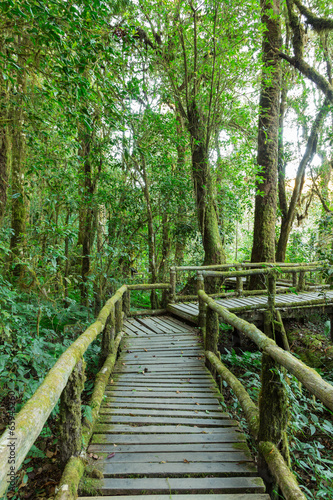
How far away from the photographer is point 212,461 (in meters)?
2.50

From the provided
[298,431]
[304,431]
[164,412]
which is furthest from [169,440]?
[304,431]

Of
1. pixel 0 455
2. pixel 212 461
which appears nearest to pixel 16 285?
pixel 212 461

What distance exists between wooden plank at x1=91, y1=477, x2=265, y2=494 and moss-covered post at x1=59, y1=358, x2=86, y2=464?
0.31 metres

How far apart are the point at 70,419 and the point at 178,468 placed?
98cm

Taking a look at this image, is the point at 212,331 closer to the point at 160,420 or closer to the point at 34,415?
the point at 160,420

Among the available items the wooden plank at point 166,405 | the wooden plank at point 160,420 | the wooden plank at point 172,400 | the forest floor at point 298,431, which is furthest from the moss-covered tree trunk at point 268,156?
the wooden plank at point 160,420

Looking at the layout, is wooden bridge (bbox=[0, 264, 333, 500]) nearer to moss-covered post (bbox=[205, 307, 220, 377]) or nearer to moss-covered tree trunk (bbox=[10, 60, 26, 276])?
moss-covered post (bbox=[205, 307, 220, 377])

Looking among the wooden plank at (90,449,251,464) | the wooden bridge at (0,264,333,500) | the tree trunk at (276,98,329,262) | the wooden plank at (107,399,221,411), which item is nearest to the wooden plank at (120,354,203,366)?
the wooden bridge at (0,264,333,500)

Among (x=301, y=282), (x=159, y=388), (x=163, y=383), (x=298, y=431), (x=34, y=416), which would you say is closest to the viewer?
(x=34, y=416)

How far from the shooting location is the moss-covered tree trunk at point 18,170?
15.9ft

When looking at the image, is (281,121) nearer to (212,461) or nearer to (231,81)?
(231,81)

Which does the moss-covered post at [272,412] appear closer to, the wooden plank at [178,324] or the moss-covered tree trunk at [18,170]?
the moss-covered tree trunk at [18,170]

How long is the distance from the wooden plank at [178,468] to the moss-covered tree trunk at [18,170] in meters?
2.95

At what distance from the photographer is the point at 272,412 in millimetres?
2340
